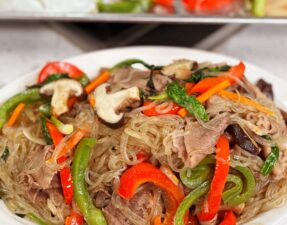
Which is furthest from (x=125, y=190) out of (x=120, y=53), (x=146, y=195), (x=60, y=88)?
(x=120, y=53)

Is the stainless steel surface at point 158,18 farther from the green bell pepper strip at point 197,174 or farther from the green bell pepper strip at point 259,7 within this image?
the green bell pepper strip at point 197,174

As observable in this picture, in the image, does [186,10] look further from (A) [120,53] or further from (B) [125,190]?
(B) [125,190]

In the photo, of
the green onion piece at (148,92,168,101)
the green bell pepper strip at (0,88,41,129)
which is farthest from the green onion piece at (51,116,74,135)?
the green onion piece at (148,92,168,101)

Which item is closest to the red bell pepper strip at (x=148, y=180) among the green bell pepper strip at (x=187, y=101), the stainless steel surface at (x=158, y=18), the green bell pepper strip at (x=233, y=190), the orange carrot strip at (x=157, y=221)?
the orange carrot strip at (x=157, y=221)

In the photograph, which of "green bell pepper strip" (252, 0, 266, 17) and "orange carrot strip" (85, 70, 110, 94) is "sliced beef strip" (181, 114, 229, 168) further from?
"green bell pepper strip" (252, 0, 266, 17)

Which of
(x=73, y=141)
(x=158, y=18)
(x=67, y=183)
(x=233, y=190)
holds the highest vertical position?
(x=158, y=18)

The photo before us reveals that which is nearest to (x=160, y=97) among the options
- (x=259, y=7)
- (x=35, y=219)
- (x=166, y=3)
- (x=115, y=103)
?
(x=115, y=103)

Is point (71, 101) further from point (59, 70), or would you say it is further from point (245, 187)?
point (245, 187)
